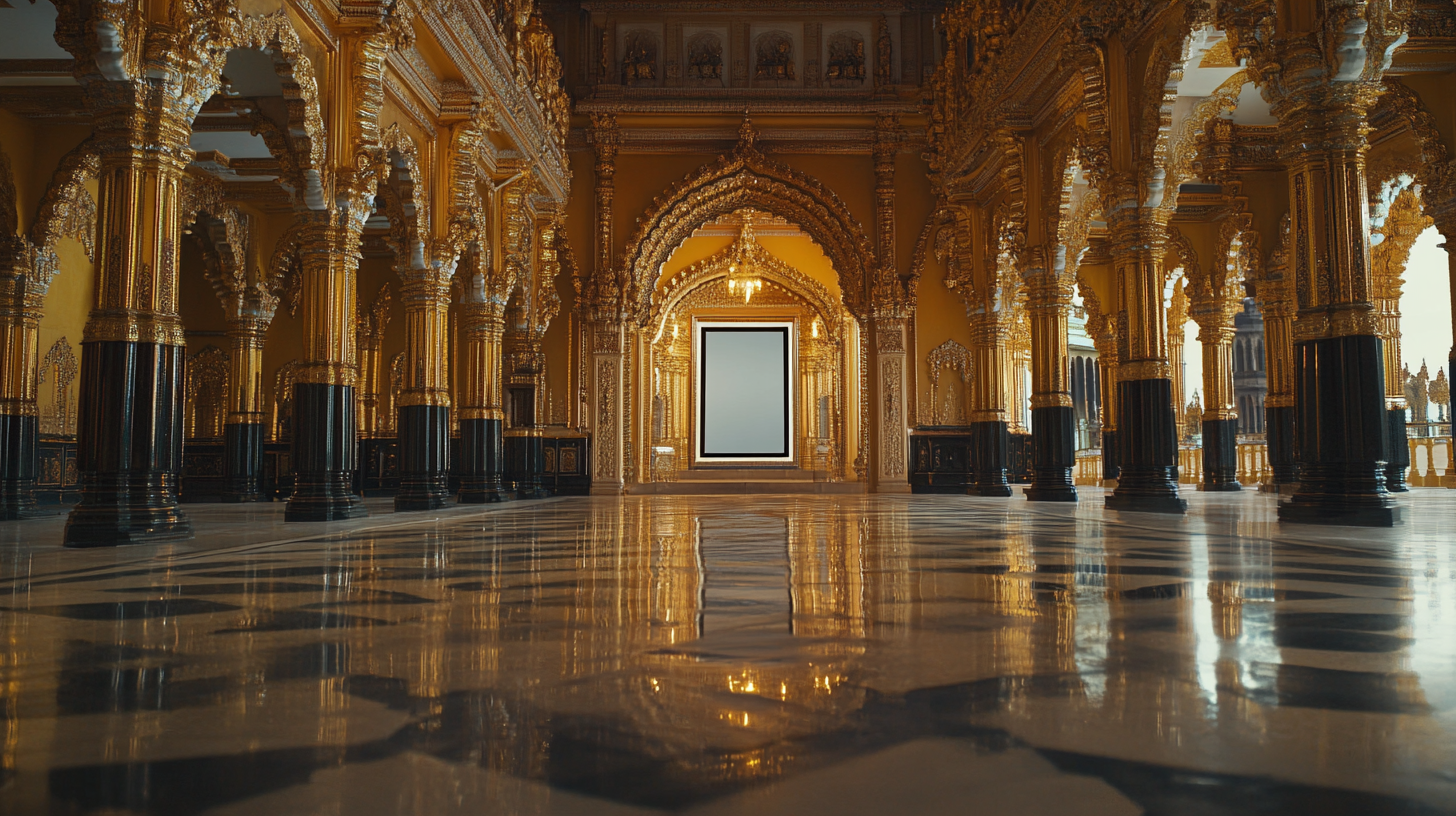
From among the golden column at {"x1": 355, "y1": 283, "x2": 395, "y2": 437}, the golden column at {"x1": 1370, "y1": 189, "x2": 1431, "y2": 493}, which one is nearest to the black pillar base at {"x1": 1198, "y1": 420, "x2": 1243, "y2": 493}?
the golden column at {"x1": 1370, "y1": 189, "x2": 1431, "y2": 493}

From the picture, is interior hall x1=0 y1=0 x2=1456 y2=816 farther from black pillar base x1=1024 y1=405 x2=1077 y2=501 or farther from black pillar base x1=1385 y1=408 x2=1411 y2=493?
black pillar base x1=1385 y1=408 x2=1411 y2=493

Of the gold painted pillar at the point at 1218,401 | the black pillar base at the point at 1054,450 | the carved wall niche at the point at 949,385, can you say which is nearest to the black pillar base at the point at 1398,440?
the gold painted pillar at the point at 1218,401

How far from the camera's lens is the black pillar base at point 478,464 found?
13.6m

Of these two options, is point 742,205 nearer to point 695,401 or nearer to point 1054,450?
point 1054,450

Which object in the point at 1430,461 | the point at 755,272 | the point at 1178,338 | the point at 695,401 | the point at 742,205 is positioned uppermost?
the point at 742,205

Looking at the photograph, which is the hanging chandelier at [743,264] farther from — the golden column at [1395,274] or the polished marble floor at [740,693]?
the polished marble floor at [740,693]

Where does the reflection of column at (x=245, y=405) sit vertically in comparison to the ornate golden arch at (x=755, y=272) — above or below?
below

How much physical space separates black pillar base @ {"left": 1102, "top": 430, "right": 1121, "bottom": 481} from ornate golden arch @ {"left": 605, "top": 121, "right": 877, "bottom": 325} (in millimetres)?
5875

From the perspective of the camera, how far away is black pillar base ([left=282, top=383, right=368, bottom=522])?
28.7ft

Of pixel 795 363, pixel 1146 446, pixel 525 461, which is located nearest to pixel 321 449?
pixel 525 461

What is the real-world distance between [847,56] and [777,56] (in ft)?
4.48

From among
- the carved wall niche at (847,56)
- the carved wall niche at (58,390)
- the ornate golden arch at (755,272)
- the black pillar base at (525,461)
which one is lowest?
the black pillar base at (525,461)

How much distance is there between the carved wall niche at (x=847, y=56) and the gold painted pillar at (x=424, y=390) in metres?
9.45

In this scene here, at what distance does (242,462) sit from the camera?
1555 cm
